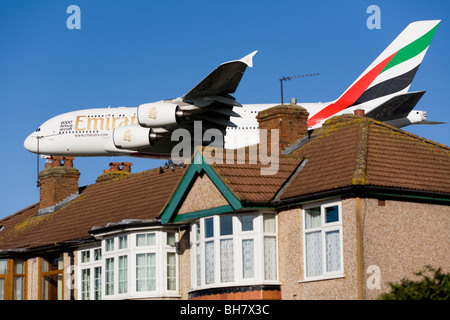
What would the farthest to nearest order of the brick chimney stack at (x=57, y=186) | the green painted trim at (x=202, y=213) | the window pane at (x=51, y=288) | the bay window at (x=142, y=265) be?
1. the brick chimney stack at (x=57, y=186)
2. the window pane at (x=51, y=288)
3. the bay window at (x=142, y=265)
4. the green painted trim at (x=202, y=213)

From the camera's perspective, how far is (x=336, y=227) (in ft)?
69.9

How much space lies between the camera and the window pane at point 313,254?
21719mm

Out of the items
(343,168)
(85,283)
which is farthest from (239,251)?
(85,283)

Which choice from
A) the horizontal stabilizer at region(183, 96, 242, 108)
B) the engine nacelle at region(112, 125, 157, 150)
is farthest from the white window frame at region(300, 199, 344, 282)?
the engine nacelle at region(112, 125, 157, 150)

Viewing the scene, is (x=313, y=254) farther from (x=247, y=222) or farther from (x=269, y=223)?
(x=247, y=222)

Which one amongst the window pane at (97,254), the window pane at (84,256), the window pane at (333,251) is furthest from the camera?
the window pane at (84,256)

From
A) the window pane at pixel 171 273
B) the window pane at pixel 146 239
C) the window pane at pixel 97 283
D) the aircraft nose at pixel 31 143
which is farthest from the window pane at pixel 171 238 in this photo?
the aircraft nose at pixel 31 143

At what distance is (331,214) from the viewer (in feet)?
71.1

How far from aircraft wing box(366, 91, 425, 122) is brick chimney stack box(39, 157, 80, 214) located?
15.2m

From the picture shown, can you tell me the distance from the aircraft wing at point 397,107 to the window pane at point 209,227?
21289mm

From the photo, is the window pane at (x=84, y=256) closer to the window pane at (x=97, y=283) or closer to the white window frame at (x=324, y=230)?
the window pane at (x=97, y=283)

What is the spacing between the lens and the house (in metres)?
21.1

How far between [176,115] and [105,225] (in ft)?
38.4
